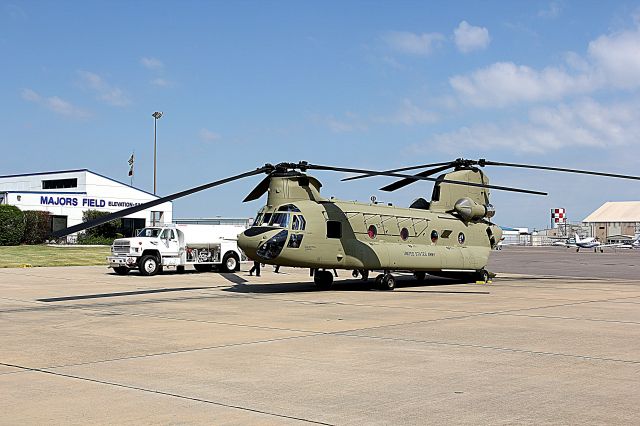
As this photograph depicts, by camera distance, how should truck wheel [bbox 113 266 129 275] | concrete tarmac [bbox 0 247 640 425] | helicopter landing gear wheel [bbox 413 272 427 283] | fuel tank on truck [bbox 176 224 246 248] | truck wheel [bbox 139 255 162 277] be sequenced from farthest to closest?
fuel tank on truck [bbox 176 224 246 248], truck wheel [bbox 113 266 129 275], truck wheel [bbox 139 255 162 277], helicopter landing gear wheel [bbox 413 272 427 283], concrete tarmac [bbox 0 247 640 425]

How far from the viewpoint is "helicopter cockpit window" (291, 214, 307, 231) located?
2198 cm

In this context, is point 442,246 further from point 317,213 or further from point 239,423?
point 239,423

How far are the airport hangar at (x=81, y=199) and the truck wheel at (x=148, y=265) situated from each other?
37.6 meters

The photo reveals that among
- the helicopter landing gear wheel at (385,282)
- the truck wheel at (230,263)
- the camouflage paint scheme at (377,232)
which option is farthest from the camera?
the truck wheel at (230,263)

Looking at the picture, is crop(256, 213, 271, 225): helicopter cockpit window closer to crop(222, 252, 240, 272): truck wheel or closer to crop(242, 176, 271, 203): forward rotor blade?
crop(242, 176, 271, 203): forward rotor blade

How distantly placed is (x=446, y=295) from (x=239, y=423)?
16.1 metres

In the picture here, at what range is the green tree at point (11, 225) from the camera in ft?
Result: 200

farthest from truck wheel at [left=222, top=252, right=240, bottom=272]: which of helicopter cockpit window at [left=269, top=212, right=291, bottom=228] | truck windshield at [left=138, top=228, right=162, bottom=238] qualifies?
helicopter cockpit window at [left=269, top=212, right=291, bottom=228]

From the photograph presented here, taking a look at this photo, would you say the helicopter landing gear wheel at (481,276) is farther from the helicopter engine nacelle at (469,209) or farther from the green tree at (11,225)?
the green tree at (11,225)

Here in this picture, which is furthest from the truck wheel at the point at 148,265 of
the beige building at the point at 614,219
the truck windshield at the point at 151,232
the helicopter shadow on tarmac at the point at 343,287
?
the beige building at the point at 614,219

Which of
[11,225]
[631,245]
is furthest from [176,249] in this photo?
[631,245]

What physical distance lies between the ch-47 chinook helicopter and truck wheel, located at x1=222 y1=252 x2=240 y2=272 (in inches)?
384

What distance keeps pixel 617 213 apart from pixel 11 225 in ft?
459

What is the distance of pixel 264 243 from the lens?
70.3 feet
